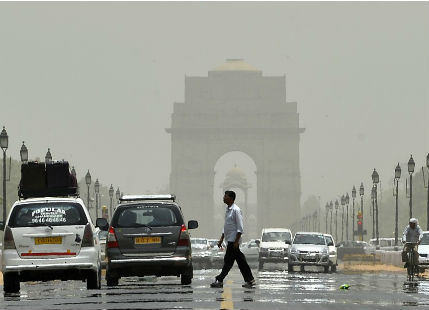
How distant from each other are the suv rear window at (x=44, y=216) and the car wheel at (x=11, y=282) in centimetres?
85

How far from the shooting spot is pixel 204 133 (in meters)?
163

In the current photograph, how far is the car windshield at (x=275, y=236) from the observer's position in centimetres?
5328

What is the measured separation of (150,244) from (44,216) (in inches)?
101

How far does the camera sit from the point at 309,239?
45.0 metres

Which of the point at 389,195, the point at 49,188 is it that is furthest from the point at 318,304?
the point at 389,195

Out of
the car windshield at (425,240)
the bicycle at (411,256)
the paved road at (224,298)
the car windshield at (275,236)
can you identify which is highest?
the car windshield at (275,236)


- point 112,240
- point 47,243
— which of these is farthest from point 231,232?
point 47,243

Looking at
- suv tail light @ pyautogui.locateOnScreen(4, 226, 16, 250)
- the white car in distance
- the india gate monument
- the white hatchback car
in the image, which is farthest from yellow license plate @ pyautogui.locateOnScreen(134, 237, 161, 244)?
the india gate monument

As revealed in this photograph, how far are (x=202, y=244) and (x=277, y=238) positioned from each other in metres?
4.43

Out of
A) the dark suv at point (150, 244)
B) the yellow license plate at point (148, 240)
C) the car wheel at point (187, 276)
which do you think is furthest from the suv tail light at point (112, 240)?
the car wheel at point (187, 276)

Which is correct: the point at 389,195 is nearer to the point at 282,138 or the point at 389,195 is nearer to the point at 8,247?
the point at 282,138

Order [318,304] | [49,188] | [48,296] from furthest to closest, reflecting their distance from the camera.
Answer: [49,188] → [48,296] → [318,304]

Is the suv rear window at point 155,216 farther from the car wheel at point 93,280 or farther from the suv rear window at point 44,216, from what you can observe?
the suv rear window at point 44,216

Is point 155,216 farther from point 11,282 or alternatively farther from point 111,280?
point 11,282
